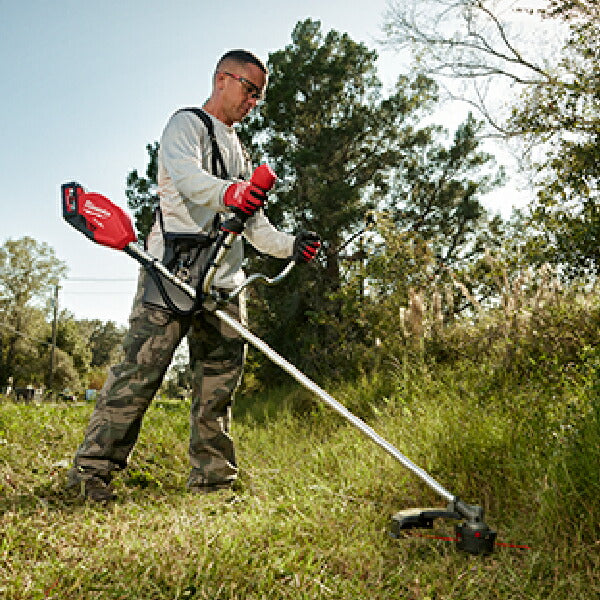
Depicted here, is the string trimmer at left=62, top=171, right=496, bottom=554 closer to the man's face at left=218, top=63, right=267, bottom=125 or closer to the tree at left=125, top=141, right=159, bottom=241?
the man's face at left=218, top=63, right=267, bottom=125

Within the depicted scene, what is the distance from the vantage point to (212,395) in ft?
10.8

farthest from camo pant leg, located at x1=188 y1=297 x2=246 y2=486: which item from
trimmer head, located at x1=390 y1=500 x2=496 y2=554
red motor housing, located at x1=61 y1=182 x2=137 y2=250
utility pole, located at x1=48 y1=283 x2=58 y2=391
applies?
utility pole, located at x1=48 y1=283 x2=58 y2=391

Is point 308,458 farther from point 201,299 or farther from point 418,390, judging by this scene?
point 201,299

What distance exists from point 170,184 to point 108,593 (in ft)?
6.47

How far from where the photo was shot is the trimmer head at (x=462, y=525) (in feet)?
7.22

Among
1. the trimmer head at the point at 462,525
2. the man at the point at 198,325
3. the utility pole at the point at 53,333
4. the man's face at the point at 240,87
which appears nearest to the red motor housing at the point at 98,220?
the man at the point at 198,325

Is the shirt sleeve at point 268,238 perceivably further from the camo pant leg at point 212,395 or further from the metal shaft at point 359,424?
the metal shaft at point 359,424

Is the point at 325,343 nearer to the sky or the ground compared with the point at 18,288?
nearer to the ground

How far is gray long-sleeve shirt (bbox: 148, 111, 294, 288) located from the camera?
285 centimetres

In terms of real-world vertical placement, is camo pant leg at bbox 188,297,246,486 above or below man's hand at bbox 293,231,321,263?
below

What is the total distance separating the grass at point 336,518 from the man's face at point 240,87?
6.31 ft

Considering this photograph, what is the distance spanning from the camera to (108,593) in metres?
1.89

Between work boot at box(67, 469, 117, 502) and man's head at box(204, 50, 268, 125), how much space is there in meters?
1.96

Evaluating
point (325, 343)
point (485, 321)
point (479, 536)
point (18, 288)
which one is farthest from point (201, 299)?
point (18, 288)
